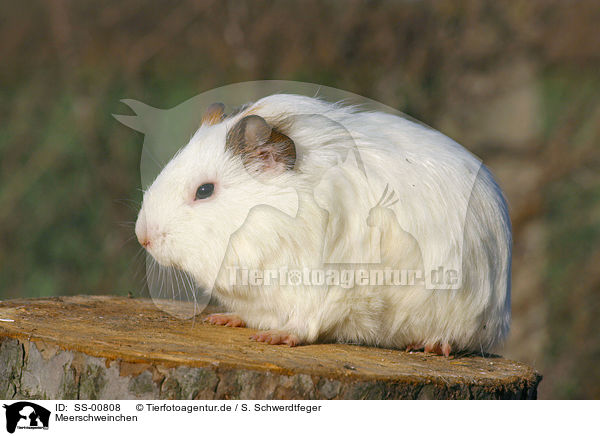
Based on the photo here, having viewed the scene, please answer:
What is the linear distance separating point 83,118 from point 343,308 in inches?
220

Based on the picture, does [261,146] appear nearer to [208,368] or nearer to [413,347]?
[208,368]

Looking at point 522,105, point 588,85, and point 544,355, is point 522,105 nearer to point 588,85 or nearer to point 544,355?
point 588,85

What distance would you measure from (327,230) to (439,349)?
3.07ft

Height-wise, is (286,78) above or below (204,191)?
above

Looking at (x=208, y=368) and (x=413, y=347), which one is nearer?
(x=208, y=368)

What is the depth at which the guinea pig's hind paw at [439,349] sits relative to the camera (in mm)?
3195

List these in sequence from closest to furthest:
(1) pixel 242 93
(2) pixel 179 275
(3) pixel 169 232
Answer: (3) pixel 169 232 → (2) pixel 179 275 → (1) pixel 242 93

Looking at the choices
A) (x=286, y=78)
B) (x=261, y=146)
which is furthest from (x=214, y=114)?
(x=286, y=78)

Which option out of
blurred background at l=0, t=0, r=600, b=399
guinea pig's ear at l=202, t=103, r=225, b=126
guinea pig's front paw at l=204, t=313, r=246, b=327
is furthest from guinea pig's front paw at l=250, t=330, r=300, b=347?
blurred background at l=0, t=0, r=600, b=399

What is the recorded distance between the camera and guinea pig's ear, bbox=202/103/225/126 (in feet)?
11.3

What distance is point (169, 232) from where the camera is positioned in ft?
9.95

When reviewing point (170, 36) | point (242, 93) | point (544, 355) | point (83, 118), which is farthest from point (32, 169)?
point (544, 355)
